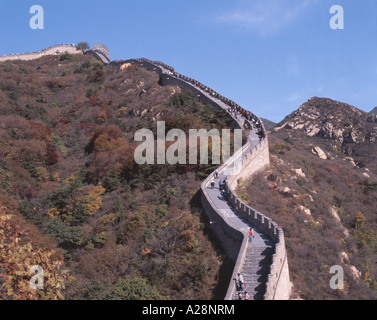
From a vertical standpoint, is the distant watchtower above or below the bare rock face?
above

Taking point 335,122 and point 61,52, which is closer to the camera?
point 335,122

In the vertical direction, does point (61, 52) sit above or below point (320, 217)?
above

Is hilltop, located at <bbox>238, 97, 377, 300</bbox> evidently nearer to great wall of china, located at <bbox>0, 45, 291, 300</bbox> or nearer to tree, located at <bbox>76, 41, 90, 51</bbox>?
great wall of china, located at <bbox>0, 45, 291, 300</bbox>

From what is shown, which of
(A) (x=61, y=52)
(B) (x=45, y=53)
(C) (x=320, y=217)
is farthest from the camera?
(A) (x=61, y=52)

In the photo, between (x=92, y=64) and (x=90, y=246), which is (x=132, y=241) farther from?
(x=92, y=64)

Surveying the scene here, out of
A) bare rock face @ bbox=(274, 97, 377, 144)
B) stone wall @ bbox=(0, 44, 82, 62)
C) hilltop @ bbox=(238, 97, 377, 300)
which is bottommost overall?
hilltop @ bbox=(238, 97, 377, 300)

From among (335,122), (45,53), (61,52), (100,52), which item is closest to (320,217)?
(335,122)

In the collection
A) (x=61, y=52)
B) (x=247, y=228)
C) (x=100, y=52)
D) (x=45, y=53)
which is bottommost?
(x=247, y=228)

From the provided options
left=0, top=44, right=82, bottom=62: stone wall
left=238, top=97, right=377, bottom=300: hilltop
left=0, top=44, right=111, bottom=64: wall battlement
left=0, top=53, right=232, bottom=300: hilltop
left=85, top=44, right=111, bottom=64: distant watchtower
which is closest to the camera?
left=0, top=53, right=232, bottom=300: hilltop

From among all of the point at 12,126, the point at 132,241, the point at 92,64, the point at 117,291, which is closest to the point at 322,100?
the point at 92,64

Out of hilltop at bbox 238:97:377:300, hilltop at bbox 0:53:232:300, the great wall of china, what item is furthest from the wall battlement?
the great wall of china

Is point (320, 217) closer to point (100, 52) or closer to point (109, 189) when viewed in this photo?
point (109, 189)
